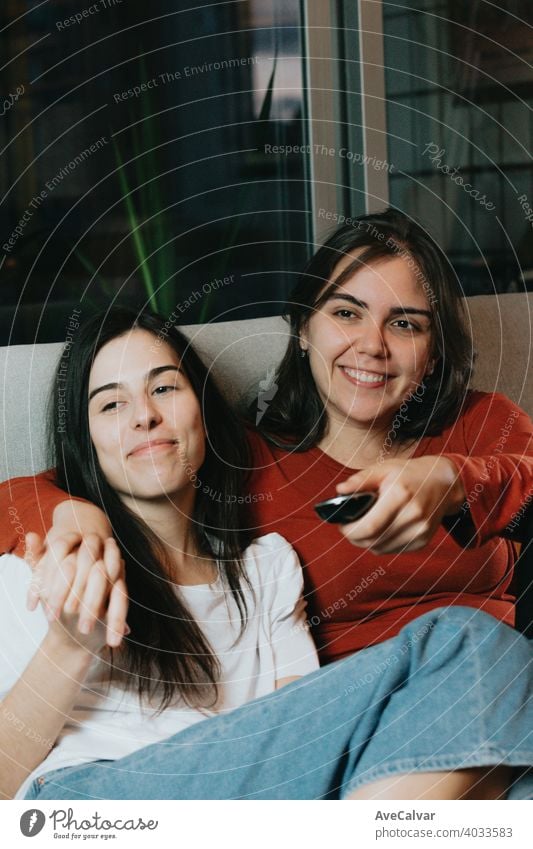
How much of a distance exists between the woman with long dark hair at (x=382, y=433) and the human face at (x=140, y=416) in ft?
0.25

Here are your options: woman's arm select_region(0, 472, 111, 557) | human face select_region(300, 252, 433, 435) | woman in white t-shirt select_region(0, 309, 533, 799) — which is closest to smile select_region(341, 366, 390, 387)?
human face select_region(300, 252, 433, 435)

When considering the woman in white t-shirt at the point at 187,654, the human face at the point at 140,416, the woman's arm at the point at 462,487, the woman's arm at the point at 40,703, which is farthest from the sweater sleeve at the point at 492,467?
the woman's arm at the point at 40,703

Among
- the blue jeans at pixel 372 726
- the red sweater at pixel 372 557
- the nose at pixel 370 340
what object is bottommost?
the blue jeans at pixel 372 726

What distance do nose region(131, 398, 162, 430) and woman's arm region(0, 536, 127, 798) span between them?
12 cm

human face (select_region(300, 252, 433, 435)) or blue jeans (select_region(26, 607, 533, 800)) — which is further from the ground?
human face (select_region(300, 252, 433, 435))

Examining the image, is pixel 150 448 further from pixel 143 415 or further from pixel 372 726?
pixel 372 726

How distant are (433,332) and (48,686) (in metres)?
0.44

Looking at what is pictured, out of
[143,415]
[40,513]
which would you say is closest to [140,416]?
[143,415]

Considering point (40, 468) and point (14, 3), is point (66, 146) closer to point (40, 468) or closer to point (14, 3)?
point (14, 3)

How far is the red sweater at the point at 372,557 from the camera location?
2.78ft

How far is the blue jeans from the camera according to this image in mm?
725

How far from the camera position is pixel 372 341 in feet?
2.76

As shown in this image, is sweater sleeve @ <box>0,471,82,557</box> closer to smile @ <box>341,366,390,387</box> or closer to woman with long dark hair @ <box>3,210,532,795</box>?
woman with long dark hair @ <box>3,210,532,795</box>

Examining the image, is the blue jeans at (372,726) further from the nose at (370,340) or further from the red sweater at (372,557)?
the nose at (370,340)
